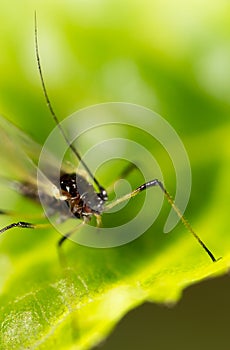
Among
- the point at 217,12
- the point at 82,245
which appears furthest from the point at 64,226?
the point at 217,12

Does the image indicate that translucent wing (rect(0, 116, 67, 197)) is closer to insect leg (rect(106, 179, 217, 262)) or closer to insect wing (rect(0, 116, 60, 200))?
insect wing (rect(0, 116, 60, 200))

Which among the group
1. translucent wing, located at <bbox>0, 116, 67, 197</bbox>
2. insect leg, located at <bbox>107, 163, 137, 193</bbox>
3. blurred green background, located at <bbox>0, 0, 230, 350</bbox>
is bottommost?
translucent wing, located at <bbox>0, 116, 67, 197</bbox>

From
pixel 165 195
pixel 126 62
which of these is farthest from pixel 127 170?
pixel 126 62

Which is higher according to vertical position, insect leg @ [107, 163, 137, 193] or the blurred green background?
the blurred green background

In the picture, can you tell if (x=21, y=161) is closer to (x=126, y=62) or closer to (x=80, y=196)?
(x=80, y=196)

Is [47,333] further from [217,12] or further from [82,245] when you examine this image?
[217,12]

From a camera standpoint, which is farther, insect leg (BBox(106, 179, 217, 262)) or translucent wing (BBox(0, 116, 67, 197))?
translucent wing (BBox(0, 116, 67, 197))

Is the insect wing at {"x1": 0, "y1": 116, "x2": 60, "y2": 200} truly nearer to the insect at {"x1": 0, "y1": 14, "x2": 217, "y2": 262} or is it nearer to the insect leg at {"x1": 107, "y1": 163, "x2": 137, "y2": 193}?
the insect at {"x1": 0, "y1": 14, "x2": 217, "y2": 262}

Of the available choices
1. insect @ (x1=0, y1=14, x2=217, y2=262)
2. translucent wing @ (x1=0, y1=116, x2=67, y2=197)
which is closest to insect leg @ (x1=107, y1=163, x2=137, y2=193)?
insect @ (x1=0, y1=14, x2=217, y2=262)

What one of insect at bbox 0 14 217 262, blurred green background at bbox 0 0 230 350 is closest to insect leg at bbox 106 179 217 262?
insect at bbox 0 14 217 262
